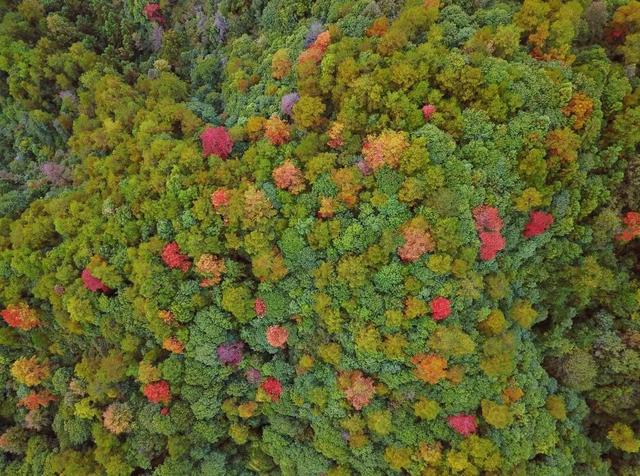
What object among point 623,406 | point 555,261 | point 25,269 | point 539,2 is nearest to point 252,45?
point 539,2

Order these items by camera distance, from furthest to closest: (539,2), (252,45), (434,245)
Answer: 1. (252,45)
2. (539,2)
3. (434,245)

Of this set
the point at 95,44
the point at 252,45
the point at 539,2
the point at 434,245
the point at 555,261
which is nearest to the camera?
the point at 434,245

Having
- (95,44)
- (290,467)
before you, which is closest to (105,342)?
(290,467)

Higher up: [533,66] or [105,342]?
[533,66]

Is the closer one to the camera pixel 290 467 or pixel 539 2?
pixel 539 2

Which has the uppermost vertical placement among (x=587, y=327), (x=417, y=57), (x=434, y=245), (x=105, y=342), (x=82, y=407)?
(x=417, y=57)

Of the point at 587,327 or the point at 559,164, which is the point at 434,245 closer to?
the point at 559,164
